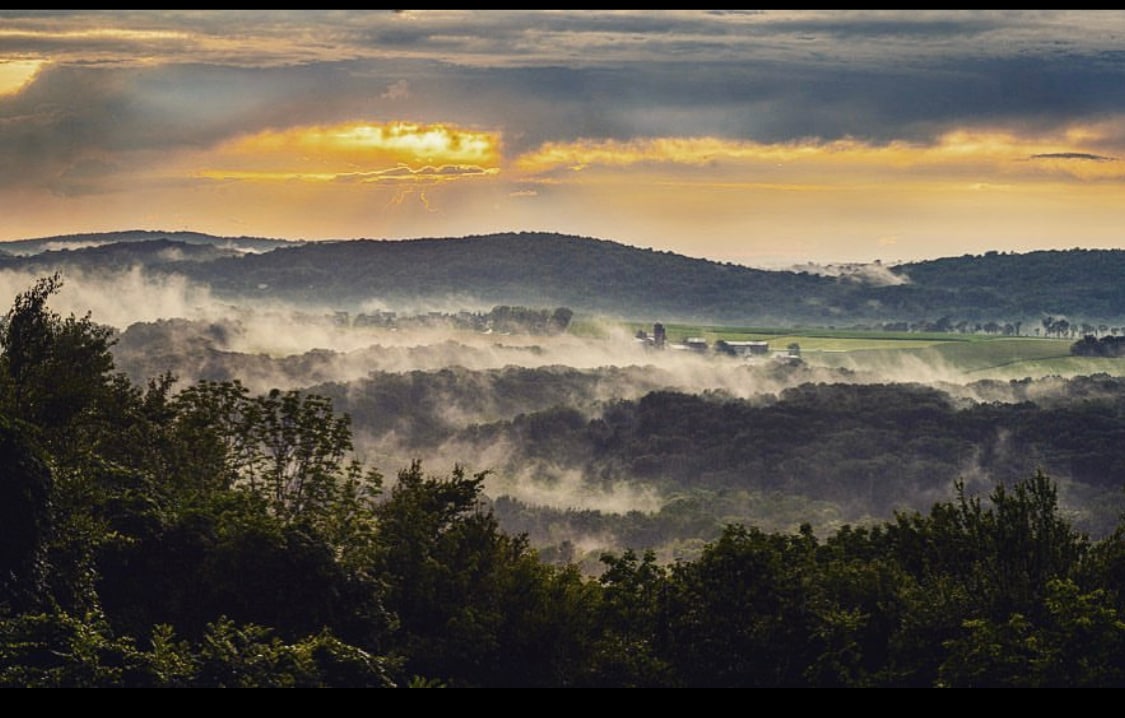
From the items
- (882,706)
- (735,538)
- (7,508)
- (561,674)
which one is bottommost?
(561,674)

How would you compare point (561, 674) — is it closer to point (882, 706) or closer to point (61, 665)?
point (61, 665)

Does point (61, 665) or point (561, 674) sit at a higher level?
point (61, 665)

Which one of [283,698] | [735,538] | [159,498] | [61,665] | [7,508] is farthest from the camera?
[735,538]

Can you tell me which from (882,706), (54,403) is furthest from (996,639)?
(882,706)

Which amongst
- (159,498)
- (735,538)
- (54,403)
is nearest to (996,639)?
(735,538)

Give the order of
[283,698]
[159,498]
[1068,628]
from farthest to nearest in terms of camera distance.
Result: 1. [159,498]
2. [1068,628]
3. [283,698]

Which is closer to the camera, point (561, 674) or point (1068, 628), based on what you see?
point (1068, 628)
